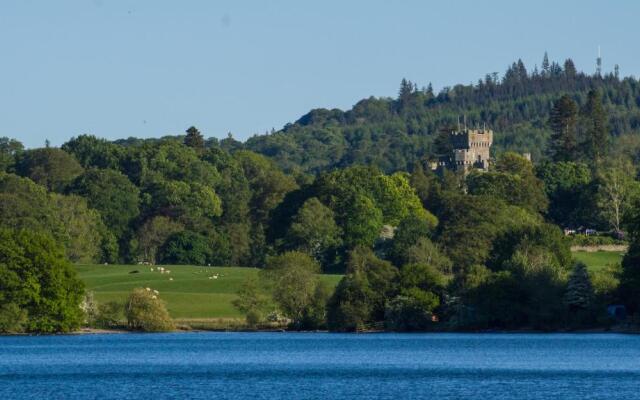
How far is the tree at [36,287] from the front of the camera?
9150 centimetres

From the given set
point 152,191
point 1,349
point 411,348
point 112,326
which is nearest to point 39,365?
point 1,349

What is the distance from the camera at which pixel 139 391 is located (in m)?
59.7

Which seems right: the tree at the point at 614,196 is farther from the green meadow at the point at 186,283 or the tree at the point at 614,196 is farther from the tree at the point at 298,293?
the tree at the point at 298,293

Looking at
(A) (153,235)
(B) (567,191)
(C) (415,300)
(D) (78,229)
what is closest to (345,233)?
(A) (153,235)

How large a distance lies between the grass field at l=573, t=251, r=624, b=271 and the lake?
3476cm

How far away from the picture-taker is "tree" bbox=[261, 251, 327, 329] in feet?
320

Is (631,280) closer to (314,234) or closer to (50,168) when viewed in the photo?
→ (314,234)

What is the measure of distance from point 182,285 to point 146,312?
22.8 m

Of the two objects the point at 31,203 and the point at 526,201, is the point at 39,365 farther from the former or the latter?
the point at 526,201

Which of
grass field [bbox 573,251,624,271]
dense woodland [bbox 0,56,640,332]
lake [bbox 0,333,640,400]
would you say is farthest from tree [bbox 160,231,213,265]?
lake [bbox 0,333,640,400]

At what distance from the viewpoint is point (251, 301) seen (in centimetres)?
9981

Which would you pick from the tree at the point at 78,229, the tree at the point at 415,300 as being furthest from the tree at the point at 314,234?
the tree at the point at 415,300

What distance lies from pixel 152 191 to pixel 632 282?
91.6m

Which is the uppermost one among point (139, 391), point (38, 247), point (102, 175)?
point (102, 175)
